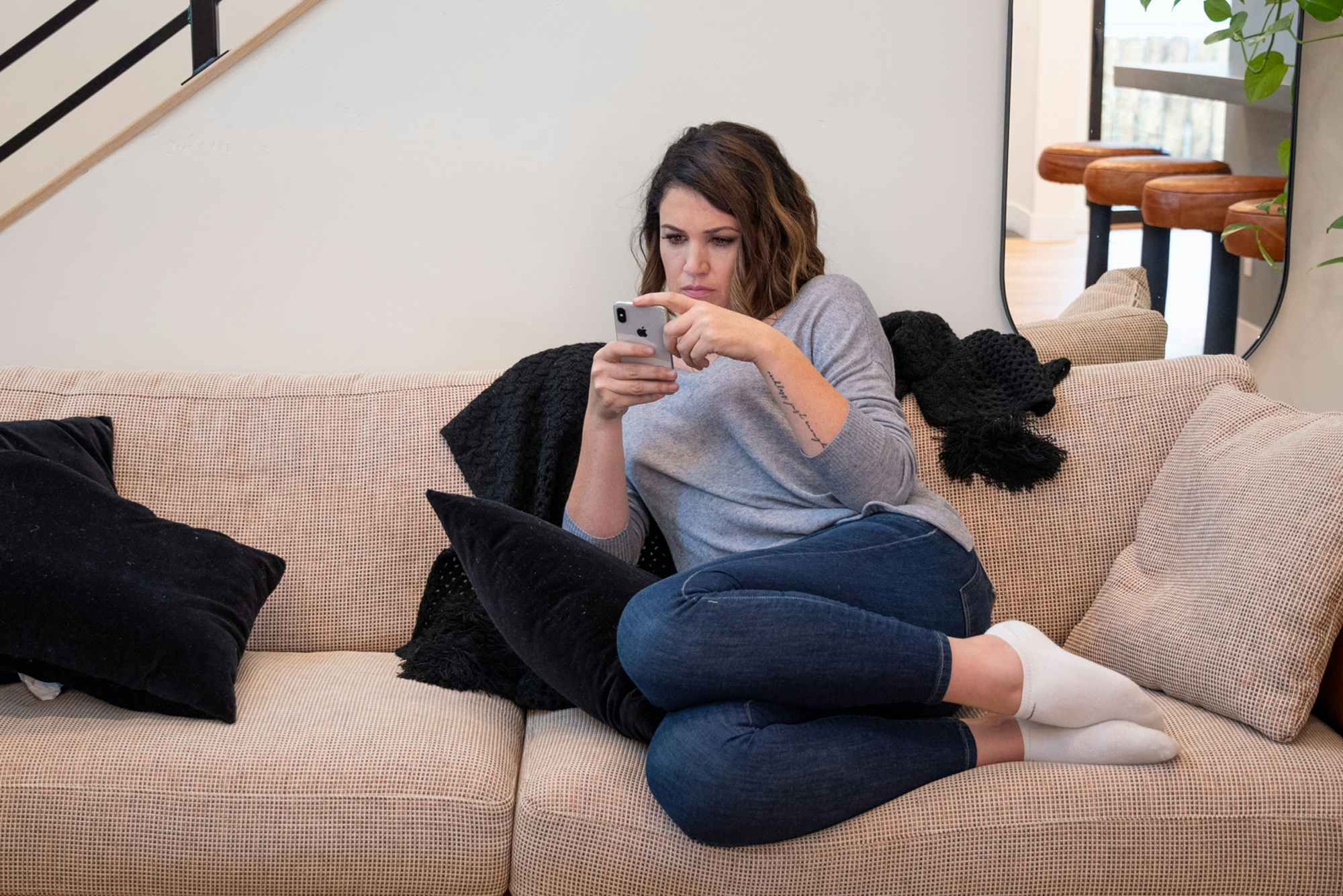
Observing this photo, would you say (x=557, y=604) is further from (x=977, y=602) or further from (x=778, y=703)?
(x=977, y=602)

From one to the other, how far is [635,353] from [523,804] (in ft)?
1.91

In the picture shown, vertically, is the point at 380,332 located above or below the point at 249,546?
above

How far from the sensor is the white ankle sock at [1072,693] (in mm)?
1400

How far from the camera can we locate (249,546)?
70.5 inches

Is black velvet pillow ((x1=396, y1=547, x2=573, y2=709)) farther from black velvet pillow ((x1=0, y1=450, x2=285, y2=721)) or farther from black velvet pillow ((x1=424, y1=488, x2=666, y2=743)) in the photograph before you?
black velvet pillow ((x1=0, y1=450, x2=285, y2=721))

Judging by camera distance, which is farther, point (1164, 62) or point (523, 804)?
point (1164, 62)

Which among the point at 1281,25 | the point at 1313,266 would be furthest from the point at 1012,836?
the point at 1281,25

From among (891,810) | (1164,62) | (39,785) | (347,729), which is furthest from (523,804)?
(1164,62)

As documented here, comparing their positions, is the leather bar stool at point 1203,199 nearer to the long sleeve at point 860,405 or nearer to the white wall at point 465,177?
the white wall at point 465,177

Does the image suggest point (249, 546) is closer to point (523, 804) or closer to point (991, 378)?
point (523, 804)

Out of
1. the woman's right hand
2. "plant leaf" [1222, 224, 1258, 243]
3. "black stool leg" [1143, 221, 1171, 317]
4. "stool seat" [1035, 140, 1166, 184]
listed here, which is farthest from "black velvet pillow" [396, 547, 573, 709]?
"plant leaf" [1222, 224, 1258, 243]

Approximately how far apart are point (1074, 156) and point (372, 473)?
134 centimetres

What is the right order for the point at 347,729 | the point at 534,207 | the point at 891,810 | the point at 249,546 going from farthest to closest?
the point at 534,207 < the point at 249,546 < the point at 347,729 < the point at 891,810

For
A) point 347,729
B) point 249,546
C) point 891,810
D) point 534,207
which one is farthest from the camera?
point 534,207
